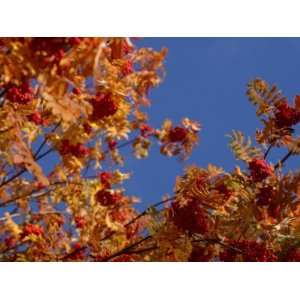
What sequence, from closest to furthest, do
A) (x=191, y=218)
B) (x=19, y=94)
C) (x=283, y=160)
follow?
(x=19, y=94) → (x=191, y=218) → (x=283, y=160)

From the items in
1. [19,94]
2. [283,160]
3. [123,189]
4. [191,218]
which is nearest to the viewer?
[19,94]

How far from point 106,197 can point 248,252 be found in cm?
49

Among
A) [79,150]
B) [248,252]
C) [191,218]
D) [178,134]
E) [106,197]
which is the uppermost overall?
[178,134]

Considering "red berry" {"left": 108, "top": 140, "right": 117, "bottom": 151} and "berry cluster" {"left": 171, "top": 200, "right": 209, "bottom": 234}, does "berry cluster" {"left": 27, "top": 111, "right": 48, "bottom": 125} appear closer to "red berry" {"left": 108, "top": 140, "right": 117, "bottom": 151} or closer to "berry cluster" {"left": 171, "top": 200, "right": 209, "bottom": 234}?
"red berry" {"left": 108, "top": 140, "right": 117, "bottom": 151}

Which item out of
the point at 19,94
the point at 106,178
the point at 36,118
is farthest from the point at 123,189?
the point at 19,94

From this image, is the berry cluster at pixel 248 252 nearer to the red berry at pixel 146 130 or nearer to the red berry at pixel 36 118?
the red berry at pixel 146 130

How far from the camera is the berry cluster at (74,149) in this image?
1765 mm

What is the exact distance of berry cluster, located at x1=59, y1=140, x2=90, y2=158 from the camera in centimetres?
176

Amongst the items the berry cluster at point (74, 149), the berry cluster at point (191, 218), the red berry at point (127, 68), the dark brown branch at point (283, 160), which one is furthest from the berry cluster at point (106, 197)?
the dark brown branch at point (283, 160)

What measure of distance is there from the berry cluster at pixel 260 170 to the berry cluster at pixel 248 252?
204 mm

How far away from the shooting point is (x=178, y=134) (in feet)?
6.43

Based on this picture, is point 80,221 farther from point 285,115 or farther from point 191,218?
point 285,115
